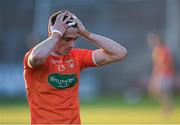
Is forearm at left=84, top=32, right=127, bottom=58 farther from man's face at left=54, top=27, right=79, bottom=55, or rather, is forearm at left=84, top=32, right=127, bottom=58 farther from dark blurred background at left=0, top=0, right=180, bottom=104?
dark blurred background at left=0, top=0, right=180, bottom=104

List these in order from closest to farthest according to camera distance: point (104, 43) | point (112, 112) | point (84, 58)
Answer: point (84, 58)
point (104, 43)
point (112, 112)

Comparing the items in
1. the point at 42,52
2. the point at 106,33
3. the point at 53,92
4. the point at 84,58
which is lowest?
the point at 106,33

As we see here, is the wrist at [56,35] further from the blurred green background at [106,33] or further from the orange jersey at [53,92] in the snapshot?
the blurred green background at [106,33]

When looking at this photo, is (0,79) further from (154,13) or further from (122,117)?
(122,117)

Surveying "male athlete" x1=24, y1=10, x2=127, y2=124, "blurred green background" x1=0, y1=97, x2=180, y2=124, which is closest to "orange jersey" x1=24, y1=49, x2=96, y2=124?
"male athlete" x1=24, y1=10, x2=127, y2=124

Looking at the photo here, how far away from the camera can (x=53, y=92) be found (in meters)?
8.35

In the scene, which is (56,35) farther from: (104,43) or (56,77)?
(104,43)

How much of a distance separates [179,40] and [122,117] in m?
12.1

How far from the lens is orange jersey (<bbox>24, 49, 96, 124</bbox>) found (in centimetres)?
832

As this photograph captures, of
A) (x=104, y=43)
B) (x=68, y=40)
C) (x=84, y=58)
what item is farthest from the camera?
(x=104, y=43)

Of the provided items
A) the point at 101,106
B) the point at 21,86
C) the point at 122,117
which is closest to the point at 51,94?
the point at 122,117

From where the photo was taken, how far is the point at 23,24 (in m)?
32.7

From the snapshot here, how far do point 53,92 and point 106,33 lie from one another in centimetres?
2297

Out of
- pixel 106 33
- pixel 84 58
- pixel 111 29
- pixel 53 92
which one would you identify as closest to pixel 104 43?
pixel 84 58
